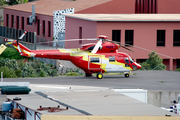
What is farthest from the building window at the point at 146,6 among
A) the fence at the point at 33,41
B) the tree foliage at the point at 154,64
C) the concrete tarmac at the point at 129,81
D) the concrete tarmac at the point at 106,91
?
the concrete tarmac at the point at 129,81

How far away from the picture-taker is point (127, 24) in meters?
44.2

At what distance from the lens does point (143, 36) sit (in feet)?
147

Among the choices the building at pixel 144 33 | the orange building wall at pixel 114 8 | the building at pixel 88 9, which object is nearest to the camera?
the building at pixel 144 33

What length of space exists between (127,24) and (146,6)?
11.8 meters

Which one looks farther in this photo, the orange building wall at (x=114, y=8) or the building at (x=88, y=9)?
the building at (x=88, y=9)

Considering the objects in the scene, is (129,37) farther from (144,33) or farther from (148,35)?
(148,35)

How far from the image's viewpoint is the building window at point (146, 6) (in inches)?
2152

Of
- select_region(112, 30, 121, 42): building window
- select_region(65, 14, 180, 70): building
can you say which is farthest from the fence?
select_region(112, 30, 121, 42): building window

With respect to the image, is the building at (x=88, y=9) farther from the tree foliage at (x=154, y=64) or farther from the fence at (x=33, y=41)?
the tree foliage at (x=154, y=64)

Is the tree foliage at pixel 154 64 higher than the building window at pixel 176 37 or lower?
lower

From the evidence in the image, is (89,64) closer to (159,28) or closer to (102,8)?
(159,28)

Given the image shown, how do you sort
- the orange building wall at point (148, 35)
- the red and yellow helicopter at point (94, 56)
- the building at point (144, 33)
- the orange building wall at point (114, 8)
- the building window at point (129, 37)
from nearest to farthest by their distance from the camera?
1. the red and yellow helicopter at point (94, 56)
2. the building at point (144, 33)
3. the orange building wall at point (148, 35)
4. the building window at point (129, 37)
5. the orange building wall at point (114, 8)

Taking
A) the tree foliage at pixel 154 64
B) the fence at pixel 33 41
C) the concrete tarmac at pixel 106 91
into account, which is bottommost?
the concrete tarmac at pixel 106 91

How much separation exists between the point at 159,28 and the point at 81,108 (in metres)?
27.8
